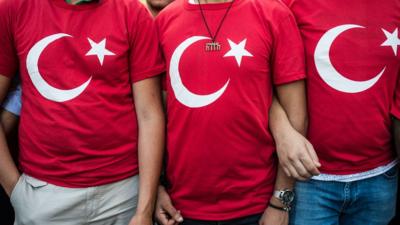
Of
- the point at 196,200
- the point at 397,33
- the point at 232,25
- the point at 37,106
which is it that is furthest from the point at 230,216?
the point at 397,33

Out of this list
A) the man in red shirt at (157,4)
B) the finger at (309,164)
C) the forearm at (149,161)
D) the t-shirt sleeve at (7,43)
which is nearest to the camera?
the finger at (309,164)

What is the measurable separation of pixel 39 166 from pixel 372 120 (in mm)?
1566

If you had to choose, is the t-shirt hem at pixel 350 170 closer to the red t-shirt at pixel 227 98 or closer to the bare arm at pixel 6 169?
the red t-shirt at pixel 227 98

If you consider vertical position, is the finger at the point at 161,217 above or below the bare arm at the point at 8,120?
below

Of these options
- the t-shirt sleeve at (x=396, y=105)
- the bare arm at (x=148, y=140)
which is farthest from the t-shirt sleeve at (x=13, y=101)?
the t-shirt sleeve at (x=396, y=105)

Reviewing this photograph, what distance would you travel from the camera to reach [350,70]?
1867 mm

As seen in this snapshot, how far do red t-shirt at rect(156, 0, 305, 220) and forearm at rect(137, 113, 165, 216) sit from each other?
0.22ft

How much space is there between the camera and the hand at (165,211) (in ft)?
6.26

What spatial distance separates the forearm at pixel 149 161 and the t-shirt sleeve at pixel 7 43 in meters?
0.65

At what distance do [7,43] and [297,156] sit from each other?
1383 millimetres

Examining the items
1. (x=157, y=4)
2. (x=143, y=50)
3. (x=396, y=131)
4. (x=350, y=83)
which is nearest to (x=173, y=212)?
(x=143, y=50)

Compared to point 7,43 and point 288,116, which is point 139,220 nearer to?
point 288,116

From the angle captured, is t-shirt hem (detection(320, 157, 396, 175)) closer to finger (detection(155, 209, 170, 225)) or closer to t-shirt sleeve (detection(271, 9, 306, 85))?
t-shirt sleeve (detection(271, 9, 306, 85))

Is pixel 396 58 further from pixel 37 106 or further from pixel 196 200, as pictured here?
pixel 37 106
